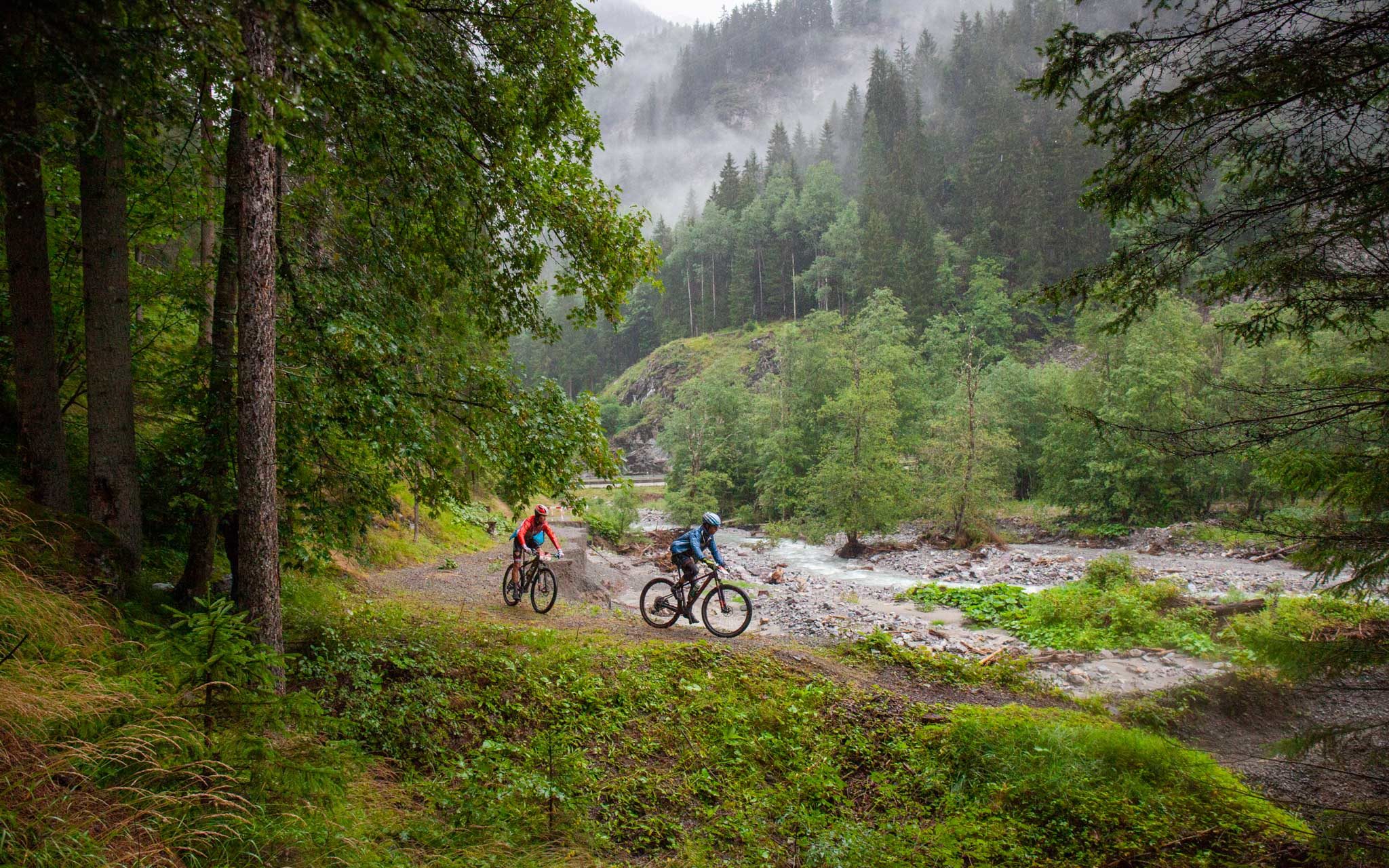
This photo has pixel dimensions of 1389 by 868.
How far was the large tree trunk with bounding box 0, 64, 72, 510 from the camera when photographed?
17.0 ft

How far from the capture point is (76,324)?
627cm

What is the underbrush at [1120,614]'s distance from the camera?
376 inches

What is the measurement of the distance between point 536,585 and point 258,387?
719cm

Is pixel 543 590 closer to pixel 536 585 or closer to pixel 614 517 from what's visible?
pixel 536 585

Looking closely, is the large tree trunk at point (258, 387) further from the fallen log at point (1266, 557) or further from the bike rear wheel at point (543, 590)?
the fallen log at point (1266, 557)

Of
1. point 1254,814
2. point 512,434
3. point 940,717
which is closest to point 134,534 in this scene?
point 512,434

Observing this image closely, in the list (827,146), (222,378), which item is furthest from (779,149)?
(222,378)

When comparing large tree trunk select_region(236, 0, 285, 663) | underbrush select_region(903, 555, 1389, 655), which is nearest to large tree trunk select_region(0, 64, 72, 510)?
large tree trunk select_region(236, 0, 285, 663)

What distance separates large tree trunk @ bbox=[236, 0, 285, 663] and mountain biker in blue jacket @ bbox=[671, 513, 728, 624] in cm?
613

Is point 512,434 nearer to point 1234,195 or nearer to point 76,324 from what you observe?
point 76,324

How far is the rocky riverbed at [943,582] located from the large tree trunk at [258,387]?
7050 millimetres

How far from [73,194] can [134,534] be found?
150 inches

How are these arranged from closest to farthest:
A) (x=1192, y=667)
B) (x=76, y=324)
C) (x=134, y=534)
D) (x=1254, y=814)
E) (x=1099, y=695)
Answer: (x=1254, y=814) → (x=134, y=534) → (x=76, y=324) → (x=1099, y=695) → (x=1192, y=667)

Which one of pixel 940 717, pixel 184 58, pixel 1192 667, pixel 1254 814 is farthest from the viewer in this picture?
pixel 1192 667
